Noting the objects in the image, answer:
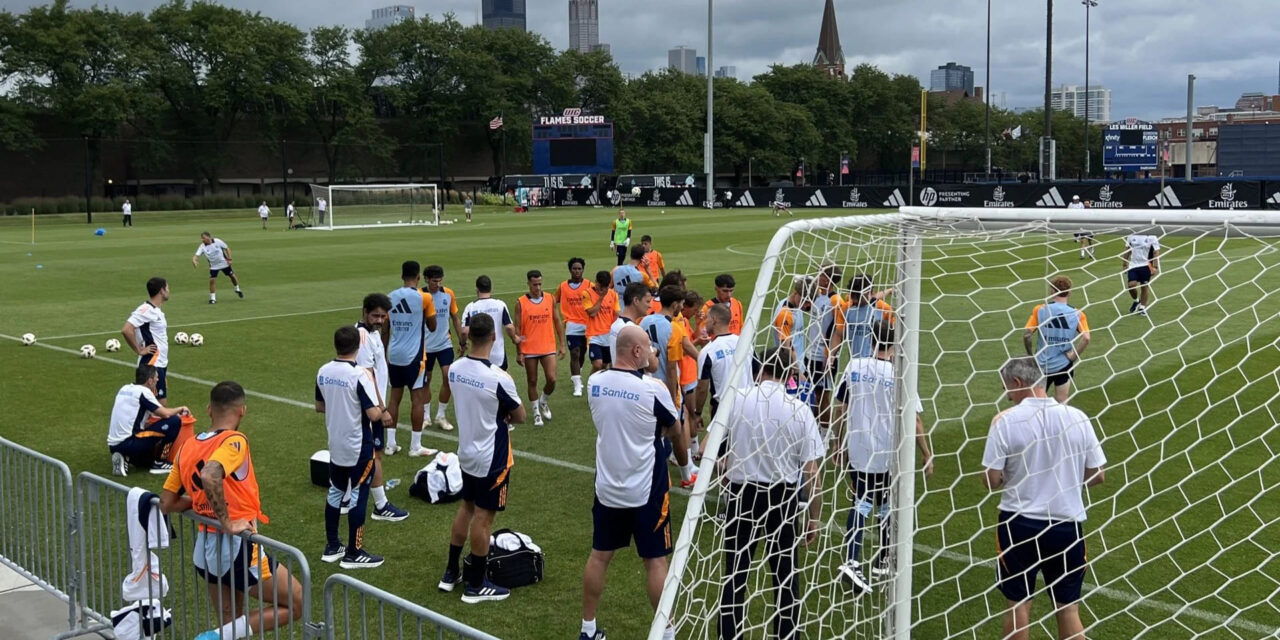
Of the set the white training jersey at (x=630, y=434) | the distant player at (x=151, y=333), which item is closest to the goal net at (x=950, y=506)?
the white training jersey at (x=630, y=434)

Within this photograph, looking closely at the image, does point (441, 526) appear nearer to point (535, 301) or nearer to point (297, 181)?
point (535, 301)

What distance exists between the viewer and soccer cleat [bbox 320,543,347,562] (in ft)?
26.0

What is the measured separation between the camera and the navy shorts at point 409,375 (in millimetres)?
11016

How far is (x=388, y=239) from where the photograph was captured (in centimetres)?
4219

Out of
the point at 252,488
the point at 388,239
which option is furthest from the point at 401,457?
the point at 388,239

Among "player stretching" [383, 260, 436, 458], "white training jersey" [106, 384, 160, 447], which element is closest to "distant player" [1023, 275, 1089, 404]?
"player stretching" [383, 260, 436, 458]

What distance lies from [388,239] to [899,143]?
83.8 metres

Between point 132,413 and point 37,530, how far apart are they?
315cm

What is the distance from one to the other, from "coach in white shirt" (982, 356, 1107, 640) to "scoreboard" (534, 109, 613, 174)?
64.3 metres

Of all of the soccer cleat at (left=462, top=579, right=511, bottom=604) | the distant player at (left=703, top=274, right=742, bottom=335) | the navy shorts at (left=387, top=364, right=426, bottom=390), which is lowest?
the soccer cleat at (left=462, top=579, right=511, bottom=604)

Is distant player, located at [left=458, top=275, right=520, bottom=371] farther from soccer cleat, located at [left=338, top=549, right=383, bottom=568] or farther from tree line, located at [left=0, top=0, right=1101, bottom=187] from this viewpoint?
tree line, located at [left=0, top=0, right=1101, bottom=187]

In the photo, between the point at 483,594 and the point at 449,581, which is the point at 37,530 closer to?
the point at 449,581

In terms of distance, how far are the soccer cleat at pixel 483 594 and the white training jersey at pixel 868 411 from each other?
8.32ft

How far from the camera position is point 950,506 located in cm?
876
